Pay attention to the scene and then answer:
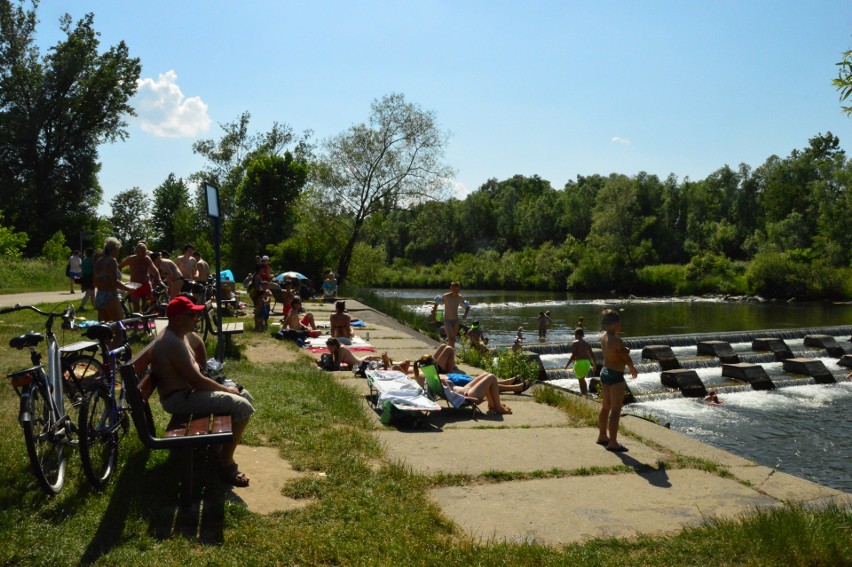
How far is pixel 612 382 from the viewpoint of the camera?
286 inches

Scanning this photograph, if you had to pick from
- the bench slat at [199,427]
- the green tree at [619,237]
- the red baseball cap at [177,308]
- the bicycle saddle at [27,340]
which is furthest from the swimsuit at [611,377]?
the green tree at [619,237]

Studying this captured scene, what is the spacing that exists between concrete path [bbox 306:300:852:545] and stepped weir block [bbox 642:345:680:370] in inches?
414

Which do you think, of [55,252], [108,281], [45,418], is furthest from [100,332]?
[55,252]

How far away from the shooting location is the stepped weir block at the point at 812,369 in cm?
1800

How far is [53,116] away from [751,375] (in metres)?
41.4

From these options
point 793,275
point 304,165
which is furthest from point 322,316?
point 793,275

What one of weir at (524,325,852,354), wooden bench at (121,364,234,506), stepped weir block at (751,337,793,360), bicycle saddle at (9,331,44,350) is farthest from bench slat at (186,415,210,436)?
stepped weir block at (751,337,793,360)

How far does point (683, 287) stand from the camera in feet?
191

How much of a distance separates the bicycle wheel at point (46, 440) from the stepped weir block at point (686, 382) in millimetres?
14307

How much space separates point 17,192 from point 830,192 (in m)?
67.8

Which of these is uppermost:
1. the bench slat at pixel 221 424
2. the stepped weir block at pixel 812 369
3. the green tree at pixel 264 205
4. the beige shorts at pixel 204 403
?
the green tree at pixel 264 205

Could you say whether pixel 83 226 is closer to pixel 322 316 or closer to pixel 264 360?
pixel 322 316

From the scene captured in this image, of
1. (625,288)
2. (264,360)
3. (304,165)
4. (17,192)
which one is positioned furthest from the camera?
(625,288)

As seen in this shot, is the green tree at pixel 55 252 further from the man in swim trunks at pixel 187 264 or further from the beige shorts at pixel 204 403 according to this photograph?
the beige shorts at pixel 204 403
